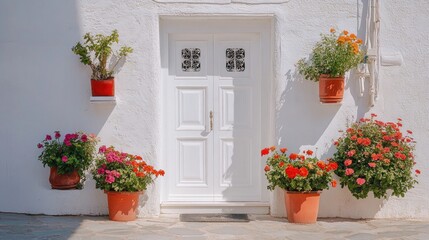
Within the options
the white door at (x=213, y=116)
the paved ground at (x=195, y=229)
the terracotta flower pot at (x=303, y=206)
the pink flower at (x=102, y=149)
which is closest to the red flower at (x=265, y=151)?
the terracotta flower pot at (x=303, y=206)

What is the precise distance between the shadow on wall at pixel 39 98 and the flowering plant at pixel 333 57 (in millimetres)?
2412

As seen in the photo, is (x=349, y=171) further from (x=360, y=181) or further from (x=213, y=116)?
(x=213, y=116)

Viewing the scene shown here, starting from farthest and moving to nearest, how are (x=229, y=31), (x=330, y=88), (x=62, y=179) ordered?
(x=229, y=31), (x=62, y=179), (x=330, y=88)

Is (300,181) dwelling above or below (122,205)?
above

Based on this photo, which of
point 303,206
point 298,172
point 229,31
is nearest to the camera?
point 298,172

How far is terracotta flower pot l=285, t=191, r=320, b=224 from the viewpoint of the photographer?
767 cm

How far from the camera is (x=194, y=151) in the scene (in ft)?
27.5

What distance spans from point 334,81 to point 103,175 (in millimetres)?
2857

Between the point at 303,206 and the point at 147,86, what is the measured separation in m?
2.31

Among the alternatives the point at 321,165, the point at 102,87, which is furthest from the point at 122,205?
the point at 321,165

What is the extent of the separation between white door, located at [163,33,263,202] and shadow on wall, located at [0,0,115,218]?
90cm

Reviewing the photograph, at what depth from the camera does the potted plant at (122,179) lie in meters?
7.65

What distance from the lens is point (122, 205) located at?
7.77 m

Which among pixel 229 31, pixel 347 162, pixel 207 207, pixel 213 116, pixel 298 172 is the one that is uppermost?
pixel 229 31
